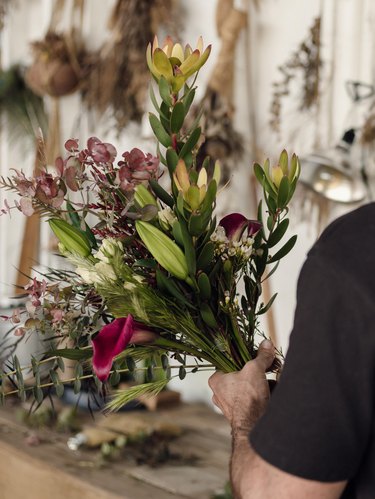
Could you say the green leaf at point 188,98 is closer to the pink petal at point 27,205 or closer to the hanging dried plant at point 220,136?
the pink petal at point 27,205

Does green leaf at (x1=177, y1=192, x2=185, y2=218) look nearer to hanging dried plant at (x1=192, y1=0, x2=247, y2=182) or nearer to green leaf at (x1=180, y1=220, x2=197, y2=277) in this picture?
green leaf at (x1=180, y1=220, x2=197, y2=277)

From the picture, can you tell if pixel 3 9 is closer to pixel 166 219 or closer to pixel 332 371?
pixel 166 219

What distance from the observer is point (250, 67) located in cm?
284

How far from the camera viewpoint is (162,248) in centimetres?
99

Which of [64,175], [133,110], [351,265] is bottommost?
[351,265]

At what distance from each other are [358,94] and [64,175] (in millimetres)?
1649

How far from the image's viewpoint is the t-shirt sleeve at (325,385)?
77 cm

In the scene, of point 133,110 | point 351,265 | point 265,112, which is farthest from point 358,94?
point 351,265

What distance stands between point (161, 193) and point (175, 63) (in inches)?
6.4

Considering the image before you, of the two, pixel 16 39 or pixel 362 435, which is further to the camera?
pixel 16 39

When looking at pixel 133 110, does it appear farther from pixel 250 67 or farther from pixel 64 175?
pixel 64 175

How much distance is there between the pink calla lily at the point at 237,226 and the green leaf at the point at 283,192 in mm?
40

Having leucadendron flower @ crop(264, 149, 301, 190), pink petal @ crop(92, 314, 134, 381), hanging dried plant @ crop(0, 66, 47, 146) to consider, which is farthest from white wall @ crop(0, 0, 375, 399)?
pink petal @ crop(92, 314, 134, 381)

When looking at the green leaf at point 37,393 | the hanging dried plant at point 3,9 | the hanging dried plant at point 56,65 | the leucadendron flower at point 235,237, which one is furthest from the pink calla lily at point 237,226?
the hanging dried plant at point 3,9
